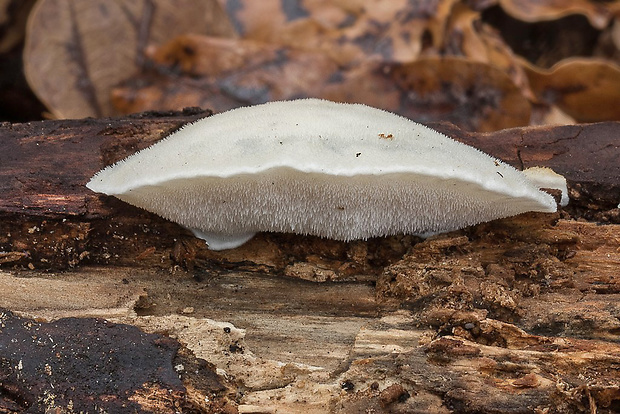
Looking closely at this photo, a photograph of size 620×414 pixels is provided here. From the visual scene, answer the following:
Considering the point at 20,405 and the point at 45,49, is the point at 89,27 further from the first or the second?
the point at 20,405

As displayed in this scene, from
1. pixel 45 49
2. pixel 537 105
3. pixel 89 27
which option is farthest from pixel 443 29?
pixel 45 49

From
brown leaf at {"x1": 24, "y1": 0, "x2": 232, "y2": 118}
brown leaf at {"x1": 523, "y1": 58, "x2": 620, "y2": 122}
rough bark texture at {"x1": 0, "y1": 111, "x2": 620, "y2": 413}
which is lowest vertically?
rough bark texture at {"x1": 0, "y1": 111, "x2": 620, "y2": 413}

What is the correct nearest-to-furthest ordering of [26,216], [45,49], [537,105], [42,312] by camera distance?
[42,312] → [26,216] → [45,49] → [537,105]

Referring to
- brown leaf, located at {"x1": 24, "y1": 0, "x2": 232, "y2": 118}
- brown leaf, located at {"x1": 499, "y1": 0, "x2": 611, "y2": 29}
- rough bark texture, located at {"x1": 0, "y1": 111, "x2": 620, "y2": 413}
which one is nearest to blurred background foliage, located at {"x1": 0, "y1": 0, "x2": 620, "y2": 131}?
brown leaf, located at {"x1": 24, "y1": 0, "x2": 232, "y2": 118}

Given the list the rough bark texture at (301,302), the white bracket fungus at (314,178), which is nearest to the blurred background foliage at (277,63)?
the rough bark texture at (301,302)

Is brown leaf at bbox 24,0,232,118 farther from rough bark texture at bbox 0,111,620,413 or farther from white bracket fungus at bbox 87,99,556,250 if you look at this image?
white bracket fungus at bbox 87,99,556,250
